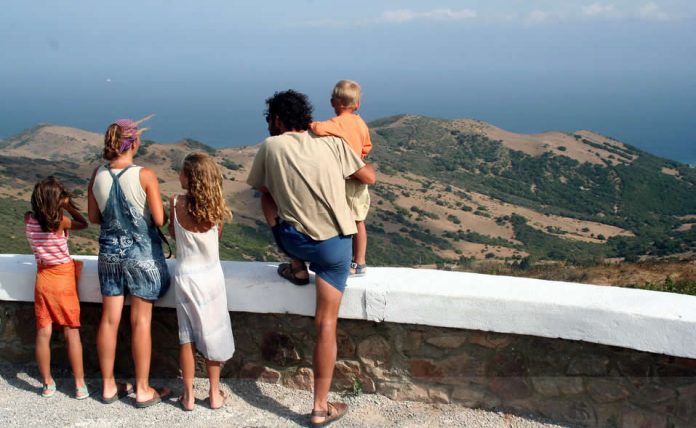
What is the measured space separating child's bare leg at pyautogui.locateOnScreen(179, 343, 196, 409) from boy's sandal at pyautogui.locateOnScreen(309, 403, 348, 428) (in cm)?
67

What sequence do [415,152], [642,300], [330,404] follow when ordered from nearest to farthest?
1. [642,300]
2. [330,404]
3. [415,152]

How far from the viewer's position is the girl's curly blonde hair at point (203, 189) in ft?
11.7

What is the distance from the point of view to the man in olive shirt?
3.51 meters

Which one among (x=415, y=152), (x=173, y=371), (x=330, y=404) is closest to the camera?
(x=330, y=404)

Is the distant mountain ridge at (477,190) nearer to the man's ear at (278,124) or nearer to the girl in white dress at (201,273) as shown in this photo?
the girl in white dress at (201,273)

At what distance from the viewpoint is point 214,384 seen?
12.8ft

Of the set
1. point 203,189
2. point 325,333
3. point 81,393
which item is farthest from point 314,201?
point 81,393

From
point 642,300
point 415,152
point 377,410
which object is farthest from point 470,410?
point 415,152

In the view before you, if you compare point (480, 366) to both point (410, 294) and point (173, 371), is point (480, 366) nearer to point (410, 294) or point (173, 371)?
point (410, 294)

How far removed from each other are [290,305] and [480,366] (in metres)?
1.04

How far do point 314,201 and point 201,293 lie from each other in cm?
78

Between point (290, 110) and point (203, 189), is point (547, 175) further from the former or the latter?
point (203, 189)

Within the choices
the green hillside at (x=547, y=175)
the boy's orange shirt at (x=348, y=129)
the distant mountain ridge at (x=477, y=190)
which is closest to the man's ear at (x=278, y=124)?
the boy's orange shirt at (x=348, y=129)

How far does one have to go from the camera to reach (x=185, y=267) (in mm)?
3764
